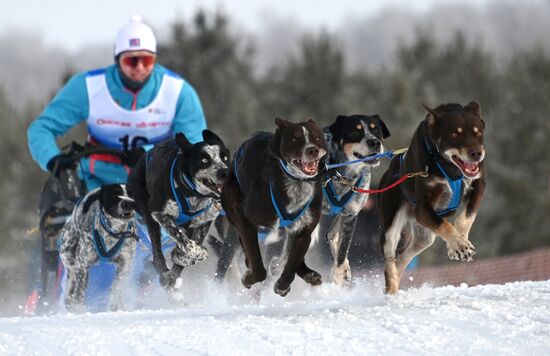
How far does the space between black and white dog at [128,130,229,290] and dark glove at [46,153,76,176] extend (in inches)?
25.1

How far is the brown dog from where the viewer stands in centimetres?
619

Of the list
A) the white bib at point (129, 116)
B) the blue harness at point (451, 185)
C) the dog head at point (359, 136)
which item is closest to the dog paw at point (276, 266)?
the dog head at point (359, 136)

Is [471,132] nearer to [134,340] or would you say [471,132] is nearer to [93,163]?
[134,340]

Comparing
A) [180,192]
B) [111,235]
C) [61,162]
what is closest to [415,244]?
[180,192]

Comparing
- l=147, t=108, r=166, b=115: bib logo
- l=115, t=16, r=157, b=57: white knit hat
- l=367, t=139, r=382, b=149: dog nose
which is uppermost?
l=115, t=16, r=157, b=57: white knit hat

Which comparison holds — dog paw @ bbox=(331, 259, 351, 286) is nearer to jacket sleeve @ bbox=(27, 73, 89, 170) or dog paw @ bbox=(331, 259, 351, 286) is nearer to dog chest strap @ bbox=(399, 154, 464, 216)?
dog chest strap @ bbox=(399, 154, 464, 216)

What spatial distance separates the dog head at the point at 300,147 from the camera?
6027mm

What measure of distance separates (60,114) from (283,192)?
9.12 feet

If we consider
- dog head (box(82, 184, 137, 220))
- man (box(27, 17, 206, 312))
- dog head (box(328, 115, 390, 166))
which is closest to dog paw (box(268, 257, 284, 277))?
dog head (box(328, 115, 390, 166))

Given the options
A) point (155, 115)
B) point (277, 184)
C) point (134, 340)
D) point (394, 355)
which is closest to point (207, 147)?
point (277, 184)

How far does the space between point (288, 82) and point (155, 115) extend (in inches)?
967

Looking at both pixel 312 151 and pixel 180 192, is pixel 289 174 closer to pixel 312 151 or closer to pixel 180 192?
pixel 312 151

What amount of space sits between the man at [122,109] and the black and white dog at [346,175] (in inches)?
56.3

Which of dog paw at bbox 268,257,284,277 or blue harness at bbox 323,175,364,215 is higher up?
blue harness at bbox 323,175,364,215
